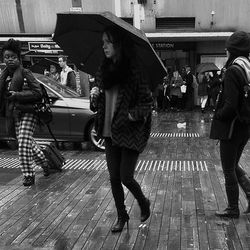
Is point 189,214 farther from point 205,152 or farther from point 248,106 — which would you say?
point 205,152

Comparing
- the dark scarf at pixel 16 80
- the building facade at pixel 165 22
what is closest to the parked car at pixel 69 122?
the dark scarf at pixel 16 80

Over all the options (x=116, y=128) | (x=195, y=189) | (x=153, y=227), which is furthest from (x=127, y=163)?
(x=195, y=189)

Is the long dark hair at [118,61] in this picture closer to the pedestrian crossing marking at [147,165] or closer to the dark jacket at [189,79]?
the pedestrian crossing marking at [147,165]

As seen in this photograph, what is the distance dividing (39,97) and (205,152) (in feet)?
13.2

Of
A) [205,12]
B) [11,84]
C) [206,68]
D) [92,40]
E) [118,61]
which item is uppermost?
[92,40]

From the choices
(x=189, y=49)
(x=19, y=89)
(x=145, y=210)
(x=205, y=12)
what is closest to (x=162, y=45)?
(x=189, y=49)

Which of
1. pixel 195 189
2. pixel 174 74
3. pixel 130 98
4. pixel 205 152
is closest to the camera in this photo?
pixel 130 98

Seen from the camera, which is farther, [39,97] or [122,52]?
[39,97]

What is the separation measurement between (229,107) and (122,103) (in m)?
1.05

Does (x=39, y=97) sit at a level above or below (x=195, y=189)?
above

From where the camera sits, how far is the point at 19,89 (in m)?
5.75

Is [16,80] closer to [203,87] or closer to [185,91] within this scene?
Result: [203,87]

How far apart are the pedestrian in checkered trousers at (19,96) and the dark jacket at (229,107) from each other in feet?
9.17

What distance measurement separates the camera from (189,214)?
14.9 feet
